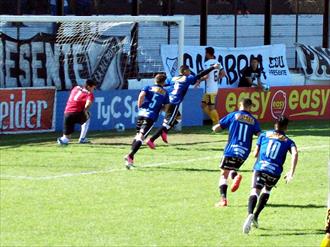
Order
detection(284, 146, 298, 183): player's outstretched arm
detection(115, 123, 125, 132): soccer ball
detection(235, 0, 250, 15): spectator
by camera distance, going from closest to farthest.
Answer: detection(284, 146, 298, 183): player's outstretched arm, detection(115, 123, 125, 132): soccer ball, detection(235, 0, 250, 15): spectator

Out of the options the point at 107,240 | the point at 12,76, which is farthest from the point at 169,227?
the point at 12,76

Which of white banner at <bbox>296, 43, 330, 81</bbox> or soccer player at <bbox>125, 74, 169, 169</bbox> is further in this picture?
white banner at <bbox>296, 43, 330, 81</bbox>

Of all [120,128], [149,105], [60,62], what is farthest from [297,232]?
[60,62]

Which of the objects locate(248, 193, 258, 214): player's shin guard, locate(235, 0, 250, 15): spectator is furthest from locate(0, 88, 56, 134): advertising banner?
locate(235, 0, 250, 15): spectator

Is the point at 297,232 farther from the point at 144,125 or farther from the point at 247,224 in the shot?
the point at 144,125

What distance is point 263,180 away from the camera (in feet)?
48.8

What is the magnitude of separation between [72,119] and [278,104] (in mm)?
8983

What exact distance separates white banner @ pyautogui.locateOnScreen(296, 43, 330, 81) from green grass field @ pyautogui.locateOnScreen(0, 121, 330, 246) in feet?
29.7

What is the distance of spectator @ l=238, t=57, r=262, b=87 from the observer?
3044 centimetres

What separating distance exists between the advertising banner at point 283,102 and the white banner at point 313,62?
1.20 m

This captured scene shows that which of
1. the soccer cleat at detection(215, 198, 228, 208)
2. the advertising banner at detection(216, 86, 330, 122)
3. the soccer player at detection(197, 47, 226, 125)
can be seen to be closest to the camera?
the soccer cleat at detection(215, 198, 228, 208)

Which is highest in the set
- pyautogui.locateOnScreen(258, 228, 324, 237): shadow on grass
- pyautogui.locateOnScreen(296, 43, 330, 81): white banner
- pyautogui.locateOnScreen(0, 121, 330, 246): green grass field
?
pyautogui.locateOnScreen(296, 43, 330, 81): white banner

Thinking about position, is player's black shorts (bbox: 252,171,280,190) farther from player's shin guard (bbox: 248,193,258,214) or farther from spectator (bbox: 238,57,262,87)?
spectator (bbox: 238,57,262,87)

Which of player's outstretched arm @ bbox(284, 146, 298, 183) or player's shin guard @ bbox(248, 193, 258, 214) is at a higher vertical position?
player's outstretched arm @ bbox(284, 146, 298, 183)
